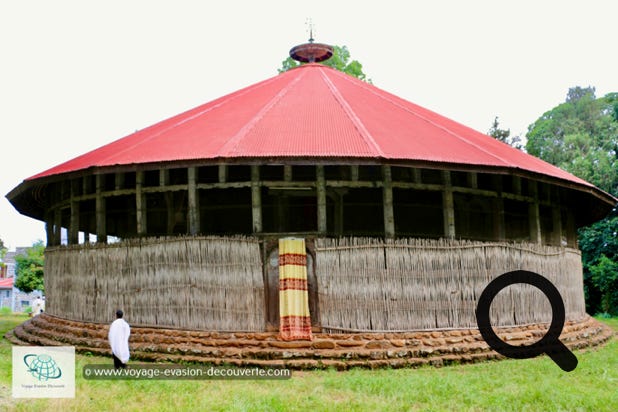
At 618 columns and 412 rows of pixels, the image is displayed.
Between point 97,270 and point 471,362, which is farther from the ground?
point 97,270

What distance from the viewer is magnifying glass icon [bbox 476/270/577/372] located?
1121 cm

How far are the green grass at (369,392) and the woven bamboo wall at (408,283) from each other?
106 cm

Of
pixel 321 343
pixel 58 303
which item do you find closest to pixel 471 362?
pixel 321 343

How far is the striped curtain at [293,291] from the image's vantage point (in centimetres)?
1055

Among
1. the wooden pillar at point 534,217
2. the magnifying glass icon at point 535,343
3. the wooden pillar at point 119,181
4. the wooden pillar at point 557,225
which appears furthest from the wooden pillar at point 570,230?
the wooden pillar at point 119,181

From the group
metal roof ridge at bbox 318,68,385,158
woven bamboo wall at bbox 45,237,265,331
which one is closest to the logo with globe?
woven bamboo wall at bbox 45,237,265,331

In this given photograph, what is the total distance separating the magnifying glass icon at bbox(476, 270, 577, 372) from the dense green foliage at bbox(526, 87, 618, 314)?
49.9 feet

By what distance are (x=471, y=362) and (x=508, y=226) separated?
762 centimetres

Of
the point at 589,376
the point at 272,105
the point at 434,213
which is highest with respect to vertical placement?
the point at 272,105

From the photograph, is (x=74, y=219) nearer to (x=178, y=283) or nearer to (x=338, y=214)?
(x=178, y=283)

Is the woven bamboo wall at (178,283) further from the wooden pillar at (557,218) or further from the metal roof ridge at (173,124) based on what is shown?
the wooden pillar at (557,218)

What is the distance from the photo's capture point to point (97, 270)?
1230cm

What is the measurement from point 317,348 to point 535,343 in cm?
428

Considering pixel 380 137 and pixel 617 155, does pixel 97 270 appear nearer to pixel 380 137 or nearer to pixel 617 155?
pixel 380 137
